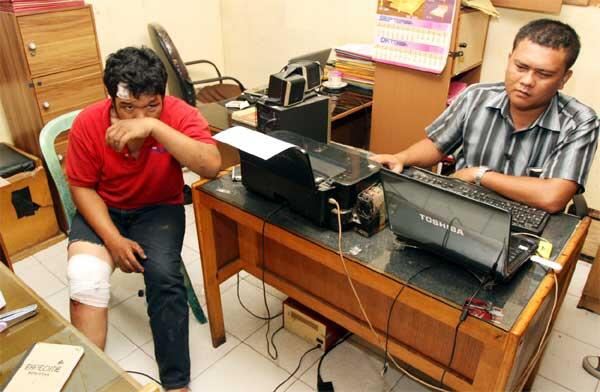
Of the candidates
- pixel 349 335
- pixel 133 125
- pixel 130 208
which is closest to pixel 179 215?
pixel 130 208

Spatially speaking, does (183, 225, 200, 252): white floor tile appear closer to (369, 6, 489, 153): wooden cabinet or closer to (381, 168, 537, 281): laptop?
(369, 6, 489, 153): wooden cabinet

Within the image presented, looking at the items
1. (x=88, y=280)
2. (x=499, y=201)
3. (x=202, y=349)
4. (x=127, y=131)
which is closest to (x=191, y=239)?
(x=202, y=349)

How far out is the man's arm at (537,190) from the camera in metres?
1.50

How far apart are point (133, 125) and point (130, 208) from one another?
0.41 m

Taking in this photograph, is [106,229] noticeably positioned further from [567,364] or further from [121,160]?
[567,364]

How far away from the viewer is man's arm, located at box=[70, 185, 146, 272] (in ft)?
5.56

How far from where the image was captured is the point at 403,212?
1.23 m

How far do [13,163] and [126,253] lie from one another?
1.25 metres

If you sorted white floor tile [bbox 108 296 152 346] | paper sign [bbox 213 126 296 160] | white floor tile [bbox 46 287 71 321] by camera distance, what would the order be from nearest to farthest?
paper sign [bbox 213 126 296 160], white floor tile [bbox 108 296 152 346], white floor tile [bbox 46 287 71 321]

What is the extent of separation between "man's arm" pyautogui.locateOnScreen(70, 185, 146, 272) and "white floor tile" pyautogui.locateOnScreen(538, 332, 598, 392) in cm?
161

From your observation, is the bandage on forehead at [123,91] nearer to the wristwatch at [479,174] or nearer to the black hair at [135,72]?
the black hair at [135,72]

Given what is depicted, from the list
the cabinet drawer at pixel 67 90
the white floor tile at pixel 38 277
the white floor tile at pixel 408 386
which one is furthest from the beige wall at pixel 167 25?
the white floor tile at pixel 408 386

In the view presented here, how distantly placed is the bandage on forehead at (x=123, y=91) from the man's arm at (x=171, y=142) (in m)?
0.08

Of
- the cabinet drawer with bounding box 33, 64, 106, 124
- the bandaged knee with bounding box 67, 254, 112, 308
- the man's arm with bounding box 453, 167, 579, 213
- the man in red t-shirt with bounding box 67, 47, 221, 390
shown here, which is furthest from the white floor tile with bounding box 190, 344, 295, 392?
the cabinet drawer with bounding box 33, 64, 106, 124
